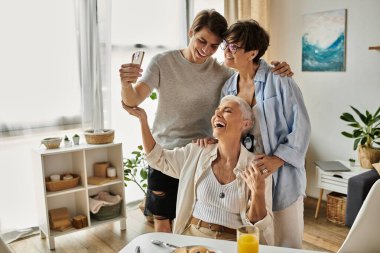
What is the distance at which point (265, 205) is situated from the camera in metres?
1.56

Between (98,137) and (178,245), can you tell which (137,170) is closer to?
(98,137)

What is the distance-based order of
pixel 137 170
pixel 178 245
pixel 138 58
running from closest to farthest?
pixel 178 245 < pixel 138 58 < pixel 137 170

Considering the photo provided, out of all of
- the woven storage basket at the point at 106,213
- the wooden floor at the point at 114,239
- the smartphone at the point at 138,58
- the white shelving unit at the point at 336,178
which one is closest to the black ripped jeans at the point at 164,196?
the smartphone at the point at 138,58

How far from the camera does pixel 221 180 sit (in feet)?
5.49

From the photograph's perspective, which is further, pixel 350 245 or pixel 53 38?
pixel 53 38

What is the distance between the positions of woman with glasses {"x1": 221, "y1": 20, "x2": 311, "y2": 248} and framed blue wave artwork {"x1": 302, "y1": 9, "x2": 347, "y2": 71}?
1947mm

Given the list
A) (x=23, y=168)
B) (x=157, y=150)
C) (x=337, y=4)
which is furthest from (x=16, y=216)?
(x=337, y=4)

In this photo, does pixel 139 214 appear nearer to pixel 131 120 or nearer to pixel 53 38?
pixel 131 120

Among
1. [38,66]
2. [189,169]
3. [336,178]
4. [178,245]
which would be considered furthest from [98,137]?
[336,178]

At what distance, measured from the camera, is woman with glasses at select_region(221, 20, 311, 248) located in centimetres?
166

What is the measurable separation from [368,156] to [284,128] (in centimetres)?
166

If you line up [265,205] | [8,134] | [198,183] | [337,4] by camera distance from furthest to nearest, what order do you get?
[337,4], [8,134], [198,183], [265,205]

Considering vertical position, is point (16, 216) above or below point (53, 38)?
below

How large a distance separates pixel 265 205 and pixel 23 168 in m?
2.23
